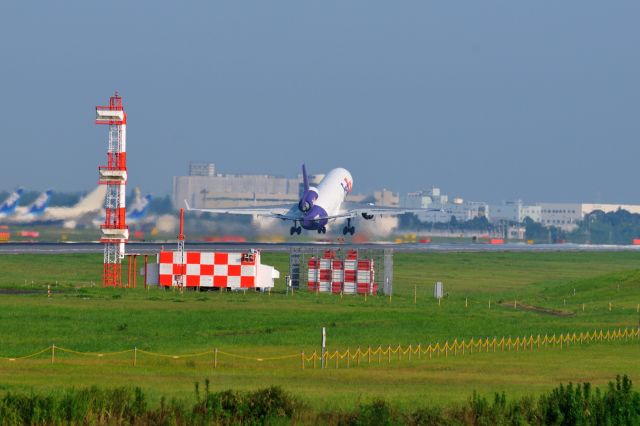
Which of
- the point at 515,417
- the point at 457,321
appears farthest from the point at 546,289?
the point at 515,417

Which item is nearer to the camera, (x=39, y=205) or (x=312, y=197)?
(x=312, y=197)

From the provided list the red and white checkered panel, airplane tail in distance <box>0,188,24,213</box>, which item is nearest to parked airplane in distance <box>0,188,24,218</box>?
airplane tail in distance <box>0,188,24,213</box>

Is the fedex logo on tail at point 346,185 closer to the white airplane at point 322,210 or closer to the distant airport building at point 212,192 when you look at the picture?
the white airplane at point 322,210

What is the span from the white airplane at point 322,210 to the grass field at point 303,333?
17.5 meters

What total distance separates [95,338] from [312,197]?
267 ft

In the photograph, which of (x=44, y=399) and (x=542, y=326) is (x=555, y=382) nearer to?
(x=44, y=399)

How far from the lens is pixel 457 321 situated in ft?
254

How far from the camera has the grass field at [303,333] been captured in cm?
4659

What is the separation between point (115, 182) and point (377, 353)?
176 ft

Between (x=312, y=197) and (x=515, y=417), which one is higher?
(x=312, y=197)

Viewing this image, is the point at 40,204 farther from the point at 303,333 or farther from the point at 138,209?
the point at 303,333

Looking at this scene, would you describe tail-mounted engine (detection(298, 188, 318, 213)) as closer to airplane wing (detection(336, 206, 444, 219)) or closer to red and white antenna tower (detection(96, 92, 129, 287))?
airplane wing (detection(336, 206, 444, 219))

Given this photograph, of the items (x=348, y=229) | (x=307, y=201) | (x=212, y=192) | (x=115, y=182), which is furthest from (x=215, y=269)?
(x=212, y=192)

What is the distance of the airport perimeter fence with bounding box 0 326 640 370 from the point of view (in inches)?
2110
